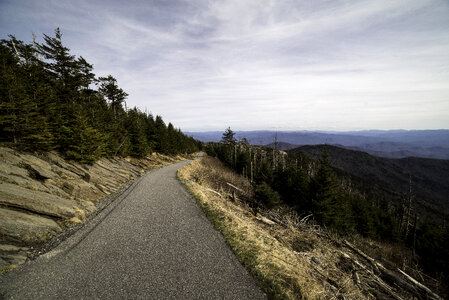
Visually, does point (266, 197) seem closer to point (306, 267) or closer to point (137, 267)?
point (306, 267)

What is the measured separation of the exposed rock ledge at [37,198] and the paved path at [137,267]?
3.08 feet

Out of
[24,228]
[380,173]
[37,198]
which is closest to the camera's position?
[24,228]

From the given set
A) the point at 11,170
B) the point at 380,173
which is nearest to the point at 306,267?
the point at 11,170

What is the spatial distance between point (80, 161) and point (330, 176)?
79.9 feet

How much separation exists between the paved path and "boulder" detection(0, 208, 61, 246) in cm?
93

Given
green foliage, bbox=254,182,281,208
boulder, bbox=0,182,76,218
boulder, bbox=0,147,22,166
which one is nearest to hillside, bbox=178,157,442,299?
boulder, bbox=0,182,76,218

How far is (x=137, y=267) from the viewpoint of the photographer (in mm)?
5391

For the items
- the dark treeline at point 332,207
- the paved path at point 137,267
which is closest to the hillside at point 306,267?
the paved path at point 137,267

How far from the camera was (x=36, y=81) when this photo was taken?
13.0 meters

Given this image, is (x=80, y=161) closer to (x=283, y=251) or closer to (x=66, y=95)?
(x=66, y=95)

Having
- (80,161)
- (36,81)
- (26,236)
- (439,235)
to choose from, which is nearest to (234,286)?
(26,236)

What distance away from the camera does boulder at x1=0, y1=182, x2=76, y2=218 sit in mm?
6969

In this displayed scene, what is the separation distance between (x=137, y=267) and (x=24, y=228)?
15.7 ft

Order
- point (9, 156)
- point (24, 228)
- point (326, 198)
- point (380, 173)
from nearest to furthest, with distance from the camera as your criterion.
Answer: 1. point (24, 228)
2. point (9, 156)
3. point (326, 198)
4. point (380, 173)
